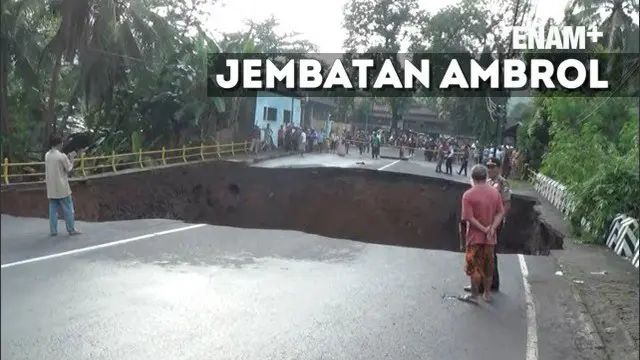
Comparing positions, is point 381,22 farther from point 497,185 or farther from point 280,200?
point 497,185

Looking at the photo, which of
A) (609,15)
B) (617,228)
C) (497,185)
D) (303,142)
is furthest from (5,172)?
(617,228)

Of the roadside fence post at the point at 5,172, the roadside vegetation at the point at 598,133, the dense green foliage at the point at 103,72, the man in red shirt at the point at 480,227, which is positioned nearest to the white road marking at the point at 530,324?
the man in red shirt at the point at 480,227

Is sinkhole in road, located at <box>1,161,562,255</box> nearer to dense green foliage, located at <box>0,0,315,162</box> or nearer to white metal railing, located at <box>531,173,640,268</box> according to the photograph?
dense green foliage, located at <box>0,0,315,162</box>

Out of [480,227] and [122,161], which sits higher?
[122,161]

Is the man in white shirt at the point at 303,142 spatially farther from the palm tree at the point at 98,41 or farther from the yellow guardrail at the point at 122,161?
the palm tree at the point at 98,41

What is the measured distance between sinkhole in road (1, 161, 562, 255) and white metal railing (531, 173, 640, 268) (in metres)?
3.04

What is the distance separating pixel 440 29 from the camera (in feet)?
8.20

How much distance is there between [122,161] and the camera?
190 centimetres

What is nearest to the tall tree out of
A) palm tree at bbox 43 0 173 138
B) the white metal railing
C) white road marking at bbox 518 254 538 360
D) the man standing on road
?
palm tree at bbox 43 0 173 138

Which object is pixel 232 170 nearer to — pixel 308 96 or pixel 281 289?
pixel 308 96

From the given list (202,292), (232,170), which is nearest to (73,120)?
(232,170)

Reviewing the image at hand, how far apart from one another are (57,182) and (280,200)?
5.06ft

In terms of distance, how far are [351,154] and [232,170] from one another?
2.56ft

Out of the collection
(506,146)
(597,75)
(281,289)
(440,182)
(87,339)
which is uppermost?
(597,75)
